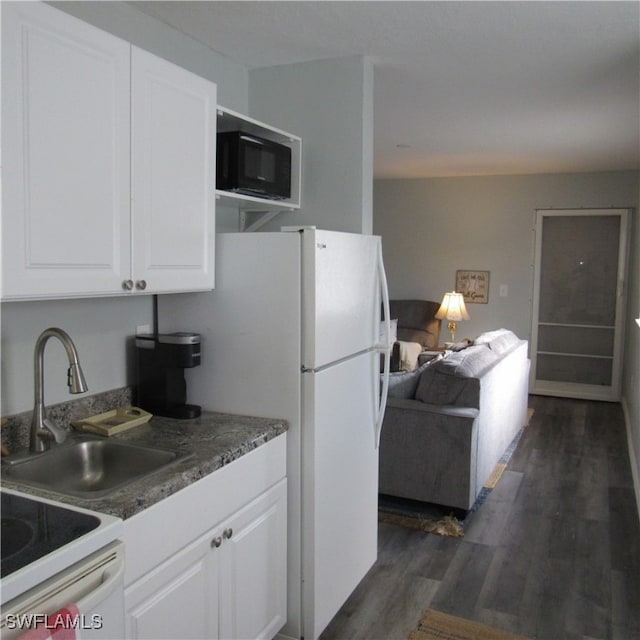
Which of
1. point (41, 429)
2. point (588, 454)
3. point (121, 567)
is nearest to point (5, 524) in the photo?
point (121, 567)

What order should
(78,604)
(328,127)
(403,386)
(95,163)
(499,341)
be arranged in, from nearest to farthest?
(78,604)
(95,163)
(328,127)
(403,386)
(499,341)

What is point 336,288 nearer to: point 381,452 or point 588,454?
point 381,452

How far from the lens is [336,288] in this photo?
2.44 metres

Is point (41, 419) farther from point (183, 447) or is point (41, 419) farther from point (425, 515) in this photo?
point (425, 515)

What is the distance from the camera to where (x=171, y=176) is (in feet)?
6.86

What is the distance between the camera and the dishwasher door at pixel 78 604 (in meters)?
1.21

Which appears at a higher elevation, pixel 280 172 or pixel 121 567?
pixel 280 172

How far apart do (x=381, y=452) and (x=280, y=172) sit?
5.93 ft

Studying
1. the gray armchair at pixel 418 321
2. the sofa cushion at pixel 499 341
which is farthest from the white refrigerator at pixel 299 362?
the gray armchair at pixel 418 321

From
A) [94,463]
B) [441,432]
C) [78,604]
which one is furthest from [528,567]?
[78,604]

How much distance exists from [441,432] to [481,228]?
3962mm

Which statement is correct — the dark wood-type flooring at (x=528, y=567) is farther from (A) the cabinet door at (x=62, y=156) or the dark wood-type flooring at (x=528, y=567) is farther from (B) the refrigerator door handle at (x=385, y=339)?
(A) the cabinet door at (x=62, y=156)

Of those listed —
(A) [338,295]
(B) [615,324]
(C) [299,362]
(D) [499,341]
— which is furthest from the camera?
(B) [615,324]

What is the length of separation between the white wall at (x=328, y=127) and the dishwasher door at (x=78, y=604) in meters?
1.92
